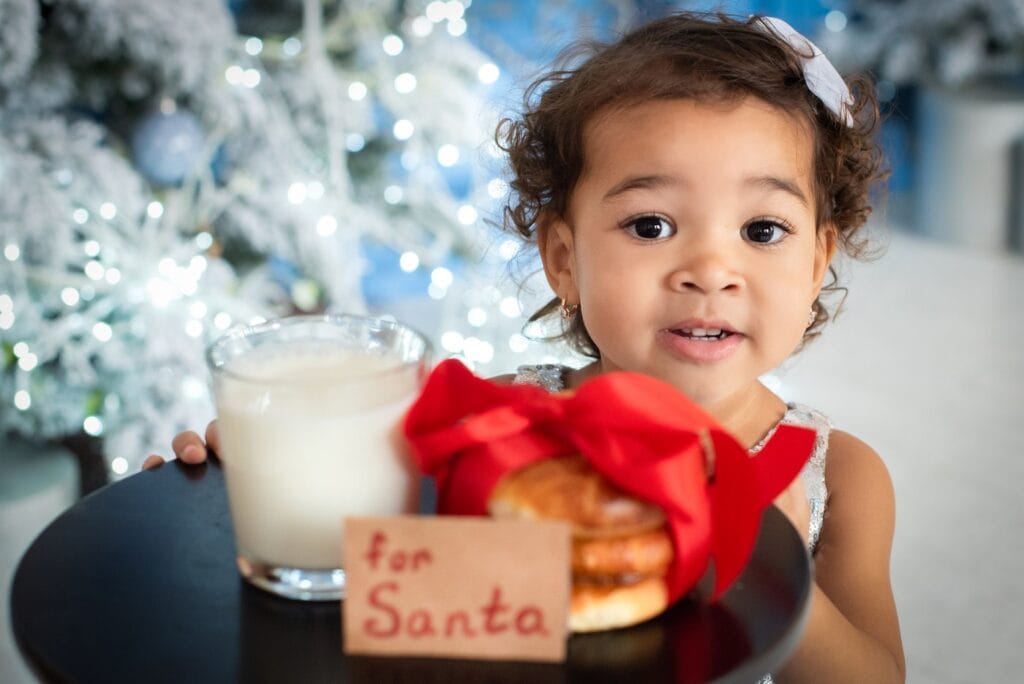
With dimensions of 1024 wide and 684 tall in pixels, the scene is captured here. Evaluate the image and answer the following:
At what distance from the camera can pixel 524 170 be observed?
4.67 ft

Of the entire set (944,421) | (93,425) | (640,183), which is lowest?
(944,421)

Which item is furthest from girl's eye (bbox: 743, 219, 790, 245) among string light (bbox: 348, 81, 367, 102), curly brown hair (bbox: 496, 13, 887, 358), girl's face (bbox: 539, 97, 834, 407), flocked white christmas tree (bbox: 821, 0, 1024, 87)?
flocked white christmas tree (bbox: 821, 0, 1024, 87)

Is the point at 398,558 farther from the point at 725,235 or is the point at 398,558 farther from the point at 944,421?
the point at 944,421

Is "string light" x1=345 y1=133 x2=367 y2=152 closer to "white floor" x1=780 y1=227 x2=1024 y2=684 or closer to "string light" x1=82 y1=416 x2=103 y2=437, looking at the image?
"string light" x1=82 y1=416 x2=103 y2=437

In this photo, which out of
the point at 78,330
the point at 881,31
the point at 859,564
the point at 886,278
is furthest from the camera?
the point at 881,31

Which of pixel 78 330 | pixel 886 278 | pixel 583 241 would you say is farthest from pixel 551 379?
pixel 886 278

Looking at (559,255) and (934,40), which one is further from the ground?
(934,40)

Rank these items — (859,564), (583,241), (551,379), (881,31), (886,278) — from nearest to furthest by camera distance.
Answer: (859,564) < (583,241) < (551,379) < (886,278) < (881,31)

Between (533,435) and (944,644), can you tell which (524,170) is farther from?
(944,644)

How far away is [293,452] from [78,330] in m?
1.54

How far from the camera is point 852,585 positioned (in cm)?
104

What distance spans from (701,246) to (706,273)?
0.03 meters

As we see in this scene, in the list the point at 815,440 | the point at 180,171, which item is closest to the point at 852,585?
the point at 815,440

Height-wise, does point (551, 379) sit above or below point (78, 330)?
above
